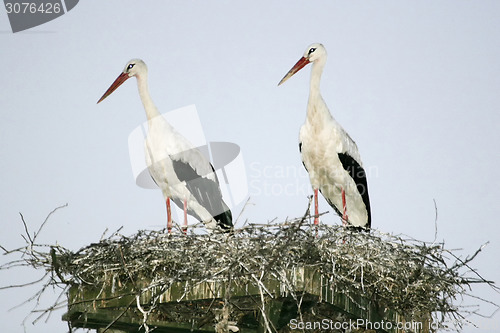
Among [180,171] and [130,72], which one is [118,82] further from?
[180,171]

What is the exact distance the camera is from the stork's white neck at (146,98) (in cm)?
611

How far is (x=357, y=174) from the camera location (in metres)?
6.24

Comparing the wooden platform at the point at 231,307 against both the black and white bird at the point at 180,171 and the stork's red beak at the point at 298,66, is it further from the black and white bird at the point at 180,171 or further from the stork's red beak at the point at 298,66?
the stork's red beak at the point at 298,66

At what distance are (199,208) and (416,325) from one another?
259 cm

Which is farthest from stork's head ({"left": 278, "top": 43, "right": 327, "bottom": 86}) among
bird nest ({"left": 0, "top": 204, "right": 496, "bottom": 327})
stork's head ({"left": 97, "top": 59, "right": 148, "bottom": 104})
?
bird nest ({"left": 0, "top": 204, "right": 496, "bottom": 327})

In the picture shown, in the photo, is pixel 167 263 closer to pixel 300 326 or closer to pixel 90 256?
pixel 90 256

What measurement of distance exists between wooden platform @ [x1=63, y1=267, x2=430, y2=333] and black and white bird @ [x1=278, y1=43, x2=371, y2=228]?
2161mm

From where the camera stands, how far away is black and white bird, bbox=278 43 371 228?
5977 millimetres

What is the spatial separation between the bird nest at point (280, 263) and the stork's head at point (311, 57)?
2.53 m

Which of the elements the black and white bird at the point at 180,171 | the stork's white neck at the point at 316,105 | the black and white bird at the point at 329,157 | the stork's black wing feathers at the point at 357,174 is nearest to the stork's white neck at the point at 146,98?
the black and white bird at the point at 180,171

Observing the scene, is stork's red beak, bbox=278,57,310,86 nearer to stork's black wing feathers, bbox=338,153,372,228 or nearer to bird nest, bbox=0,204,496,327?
stork's black wing feathers, bbox=338,153,372,228

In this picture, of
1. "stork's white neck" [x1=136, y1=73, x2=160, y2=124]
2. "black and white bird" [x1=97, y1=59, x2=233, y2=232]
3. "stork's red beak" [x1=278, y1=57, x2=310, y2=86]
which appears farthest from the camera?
"stork's red beak" [x1=278, y1=57, x2=310, y2=86]

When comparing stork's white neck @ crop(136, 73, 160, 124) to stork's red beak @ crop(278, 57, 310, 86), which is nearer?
stork's white neck @ crop(136, 73, 160, 124)

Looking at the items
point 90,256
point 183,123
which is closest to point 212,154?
point 183,123
